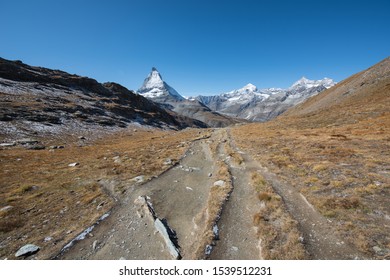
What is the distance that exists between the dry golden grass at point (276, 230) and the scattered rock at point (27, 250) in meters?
11.7

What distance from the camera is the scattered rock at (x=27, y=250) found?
9242 millimetres

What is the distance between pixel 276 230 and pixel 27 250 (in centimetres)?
1322

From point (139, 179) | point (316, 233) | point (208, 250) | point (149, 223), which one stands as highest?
point (316, 233)

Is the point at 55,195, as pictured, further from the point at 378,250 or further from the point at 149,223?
the point at 378,250

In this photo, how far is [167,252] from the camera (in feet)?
30.6

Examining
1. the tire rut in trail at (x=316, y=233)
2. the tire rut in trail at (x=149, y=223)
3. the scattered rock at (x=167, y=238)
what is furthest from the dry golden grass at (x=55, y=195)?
the tire rut in trail at (x=316, y=233)

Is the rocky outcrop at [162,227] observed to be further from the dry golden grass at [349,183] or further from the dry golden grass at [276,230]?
the dry golden grass at [349,183]

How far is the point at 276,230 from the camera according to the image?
977 centimetres

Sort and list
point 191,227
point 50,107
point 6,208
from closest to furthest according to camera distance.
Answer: point 191,227 → point 6,208 → point 50,107

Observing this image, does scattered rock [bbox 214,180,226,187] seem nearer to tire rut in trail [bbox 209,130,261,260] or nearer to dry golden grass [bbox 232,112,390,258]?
tire rut in trail [bbox 209,130,261,260]

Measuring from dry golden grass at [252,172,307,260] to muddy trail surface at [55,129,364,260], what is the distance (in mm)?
411

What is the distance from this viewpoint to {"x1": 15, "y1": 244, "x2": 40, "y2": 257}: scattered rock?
9242mm

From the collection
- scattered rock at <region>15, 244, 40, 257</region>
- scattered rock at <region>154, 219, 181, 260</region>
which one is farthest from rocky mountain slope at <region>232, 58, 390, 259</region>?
scattered rock at <region>15, 244, 40, 257</region>

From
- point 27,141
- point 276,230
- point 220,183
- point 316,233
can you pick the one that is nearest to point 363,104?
point 220,183
